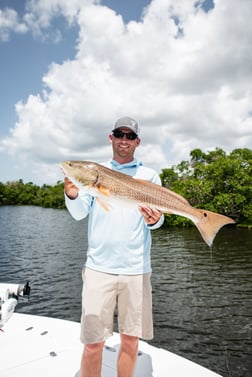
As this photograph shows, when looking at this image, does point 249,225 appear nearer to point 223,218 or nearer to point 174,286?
point 174,286

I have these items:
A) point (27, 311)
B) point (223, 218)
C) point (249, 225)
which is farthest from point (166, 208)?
point (249, 225)

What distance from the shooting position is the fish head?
10.6 ft

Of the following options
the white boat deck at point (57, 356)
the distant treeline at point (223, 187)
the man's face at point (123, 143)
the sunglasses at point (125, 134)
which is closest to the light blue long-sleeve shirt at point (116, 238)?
the man's face at point (123, 143)

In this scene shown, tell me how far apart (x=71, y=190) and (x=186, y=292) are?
1265 centimetres

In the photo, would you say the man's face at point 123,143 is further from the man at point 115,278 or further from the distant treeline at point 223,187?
the distant treeline at point 223,187

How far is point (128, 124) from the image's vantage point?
3.51 meters

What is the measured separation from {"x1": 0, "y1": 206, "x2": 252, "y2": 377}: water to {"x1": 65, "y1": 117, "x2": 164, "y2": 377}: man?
6.16 meters

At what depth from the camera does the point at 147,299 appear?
332cm

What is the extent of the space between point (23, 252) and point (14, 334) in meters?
21.3

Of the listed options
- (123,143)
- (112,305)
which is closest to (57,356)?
(112,305)

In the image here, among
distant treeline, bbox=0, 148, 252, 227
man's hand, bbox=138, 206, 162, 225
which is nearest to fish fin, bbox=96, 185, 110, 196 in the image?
man's hand, bbox=138, 206, 162, 225

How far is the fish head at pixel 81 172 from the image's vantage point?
128 inches

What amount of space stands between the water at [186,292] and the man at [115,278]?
6.16m

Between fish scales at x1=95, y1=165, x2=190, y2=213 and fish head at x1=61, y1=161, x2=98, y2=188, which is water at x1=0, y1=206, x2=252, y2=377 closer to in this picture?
fish scales at x1=95, y1=165, x2=190, y2=213
